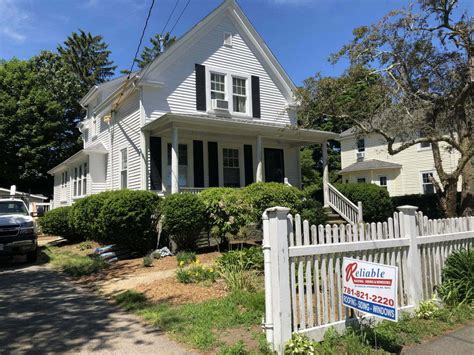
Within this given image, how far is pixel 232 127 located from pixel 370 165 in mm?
18712

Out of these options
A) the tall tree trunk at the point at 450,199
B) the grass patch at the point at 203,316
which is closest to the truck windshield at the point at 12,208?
the grass patch at the point at 203,316

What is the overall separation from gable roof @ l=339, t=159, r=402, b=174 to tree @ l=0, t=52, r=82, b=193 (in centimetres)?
2517

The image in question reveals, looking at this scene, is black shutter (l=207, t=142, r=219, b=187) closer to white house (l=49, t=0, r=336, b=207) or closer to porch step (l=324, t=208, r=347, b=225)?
white house (l=49, t=0, r=336, b=207)

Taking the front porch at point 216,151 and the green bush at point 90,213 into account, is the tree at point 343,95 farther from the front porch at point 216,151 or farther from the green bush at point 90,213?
the green bush at point 90,213

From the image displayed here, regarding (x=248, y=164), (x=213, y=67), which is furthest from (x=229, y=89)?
(x=248, y=164)

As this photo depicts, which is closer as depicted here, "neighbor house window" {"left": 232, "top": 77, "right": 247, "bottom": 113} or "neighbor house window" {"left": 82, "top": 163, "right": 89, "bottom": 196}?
"neighbor house window" {"left": 232, "top": 77, "right": 247, "bottom": 113}

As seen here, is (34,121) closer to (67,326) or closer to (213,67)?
(213,67)

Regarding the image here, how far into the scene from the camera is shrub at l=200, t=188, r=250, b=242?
11570 mm

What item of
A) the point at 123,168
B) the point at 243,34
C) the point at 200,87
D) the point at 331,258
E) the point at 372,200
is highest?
the point at 243,34

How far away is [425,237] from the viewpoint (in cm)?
603

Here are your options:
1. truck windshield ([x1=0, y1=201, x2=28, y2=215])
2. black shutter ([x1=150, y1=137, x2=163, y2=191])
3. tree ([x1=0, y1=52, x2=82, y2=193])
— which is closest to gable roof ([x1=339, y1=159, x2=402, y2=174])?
black shutter ([x1=150, y1=137, x2=163, y2=191])

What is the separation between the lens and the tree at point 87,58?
151 feet

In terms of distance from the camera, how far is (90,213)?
13.0 m

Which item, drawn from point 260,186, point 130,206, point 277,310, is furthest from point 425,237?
point 130,206
